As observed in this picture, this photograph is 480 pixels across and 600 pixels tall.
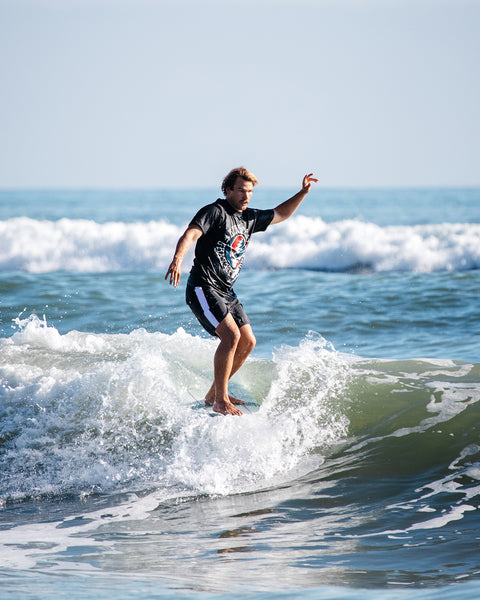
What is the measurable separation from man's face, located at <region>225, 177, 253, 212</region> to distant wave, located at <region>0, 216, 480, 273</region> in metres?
10.9

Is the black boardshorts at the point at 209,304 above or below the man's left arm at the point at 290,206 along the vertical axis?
below

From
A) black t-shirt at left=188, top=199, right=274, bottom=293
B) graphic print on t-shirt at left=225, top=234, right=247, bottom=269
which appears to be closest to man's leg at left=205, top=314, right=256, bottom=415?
black t-shirt at left=188, top=199, right=274, bottom=293

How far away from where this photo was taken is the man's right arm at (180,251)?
15.7 ft

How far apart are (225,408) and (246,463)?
492 millimetres

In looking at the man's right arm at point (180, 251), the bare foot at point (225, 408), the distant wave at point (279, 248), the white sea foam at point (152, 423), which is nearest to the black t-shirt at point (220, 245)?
the man's right arm at point (180, 251)

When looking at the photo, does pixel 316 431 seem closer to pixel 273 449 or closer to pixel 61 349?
pixel 273 449

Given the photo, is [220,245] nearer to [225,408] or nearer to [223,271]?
[223,271]

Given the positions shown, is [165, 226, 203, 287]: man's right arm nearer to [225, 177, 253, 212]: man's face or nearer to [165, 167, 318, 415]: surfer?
[165, 167, 318, 415]: surfer

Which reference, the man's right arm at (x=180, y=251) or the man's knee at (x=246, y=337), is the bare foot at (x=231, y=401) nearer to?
the man's knee at (x=246, y=337)

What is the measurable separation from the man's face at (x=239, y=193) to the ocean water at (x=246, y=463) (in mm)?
1673

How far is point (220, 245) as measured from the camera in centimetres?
531

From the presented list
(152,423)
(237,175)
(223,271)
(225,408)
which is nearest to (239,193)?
(237,175)

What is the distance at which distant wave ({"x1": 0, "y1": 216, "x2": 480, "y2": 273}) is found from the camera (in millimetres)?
16562

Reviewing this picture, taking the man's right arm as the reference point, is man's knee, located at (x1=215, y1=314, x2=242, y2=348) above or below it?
below
